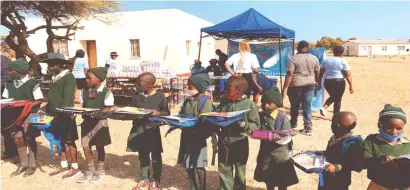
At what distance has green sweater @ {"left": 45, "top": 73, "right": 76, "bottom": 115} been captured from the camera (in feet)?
13.4

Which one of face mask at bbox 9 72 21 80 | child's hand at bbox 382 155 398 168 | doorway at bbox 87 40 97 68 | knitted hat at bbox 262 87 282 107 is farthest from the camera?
doorway at bbox 87 40 97 68

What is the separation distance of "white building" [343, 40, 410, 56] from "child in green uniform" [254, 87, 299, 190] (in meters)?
79.2

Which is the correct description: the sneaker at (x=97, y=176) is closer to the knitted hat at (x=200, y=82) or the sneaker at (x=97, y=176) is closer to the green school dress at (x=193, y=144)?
the green school dress at (x=193, y=144)

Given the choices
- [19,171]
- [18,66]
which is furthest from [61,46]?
[18,66]

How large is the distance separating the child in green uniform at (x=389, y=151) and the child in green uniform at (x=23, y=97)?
12.9 ft

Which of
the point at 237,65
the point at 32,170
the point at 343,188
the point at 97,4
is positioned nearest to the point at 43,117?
the point at 32,170

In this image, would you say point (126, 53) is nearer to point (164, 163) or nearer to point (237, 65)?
point (237, 65)

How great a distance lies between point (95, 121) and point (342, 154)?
2.95 meters

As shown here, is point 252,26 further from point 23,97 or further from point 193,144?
point 23,97

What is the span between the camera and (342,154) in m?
2.53

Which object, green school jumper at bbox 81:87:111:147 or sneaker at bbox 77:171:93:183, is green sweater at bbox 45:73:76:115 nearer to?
green school jumper at bbox 81:87:111:147

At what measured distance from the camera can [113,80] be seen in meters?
9.51

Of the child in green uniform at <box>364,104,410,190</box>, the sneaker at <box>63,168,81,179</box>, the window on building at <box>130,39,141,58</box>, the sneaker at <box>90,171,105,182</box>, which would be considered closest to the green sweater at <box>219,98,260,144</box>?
the child in green uniform at <box>364,104,410,190</box>

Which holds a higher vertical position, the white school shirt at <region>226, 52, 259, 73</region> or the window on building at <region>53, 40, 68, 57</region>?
the window on building at <region>53, 40, 68, 57</region>
